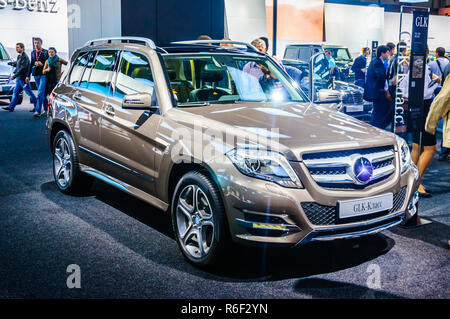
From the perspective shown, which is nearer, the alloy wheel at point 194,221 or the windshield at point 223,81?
the alloy wheel at point 194,221

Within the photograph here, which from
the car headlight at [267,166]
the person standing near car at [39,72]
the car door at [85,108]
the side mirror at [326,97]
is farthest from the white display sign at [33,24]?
the car headlight at [267,166]

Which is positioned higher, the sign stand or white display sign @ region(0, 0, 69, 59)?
white display sign @ region(0, 0, 69, 59)

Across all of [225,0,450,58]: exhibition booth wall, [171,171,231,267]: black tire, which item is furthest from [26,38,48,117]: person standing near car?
[225,0,450,58]: exhibition booth wall

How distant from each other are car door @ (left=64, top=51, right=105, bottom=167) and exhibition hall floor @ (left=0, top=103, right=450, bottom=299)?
675mm

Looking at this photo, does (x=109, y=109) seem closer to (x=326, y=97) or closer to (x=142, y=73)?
(x=142, y=73)

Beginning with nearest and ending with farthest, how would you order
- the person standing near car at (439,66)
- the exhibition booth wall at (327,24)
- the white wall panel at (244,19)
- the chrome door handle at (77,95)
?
the chrome door handle at (77,95)
the person standing near car at (439,66)
the white wall panel at (244,19)
the exhibition booth wall at (327,24)

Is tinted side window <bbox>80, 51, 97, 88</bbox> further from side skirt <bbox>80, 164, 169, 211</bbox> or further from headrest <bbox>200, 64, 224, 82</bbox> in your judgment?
headrest <bbox>200, 64, 224, 82</bbox>

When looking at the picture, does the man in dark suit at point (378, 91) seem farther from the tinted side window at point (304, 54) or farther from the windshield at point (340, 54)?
the windshield at point (340, 54)

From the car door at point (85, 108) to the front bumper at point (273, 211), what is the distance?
231cm

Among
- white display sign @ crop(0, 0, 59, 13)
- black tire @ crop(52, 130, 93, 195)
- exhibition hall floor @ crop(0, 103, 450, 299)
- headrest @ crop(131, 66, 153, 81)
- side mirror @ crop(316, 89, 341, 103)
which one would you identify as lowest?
exhibition hall floor @ crop(0, 103, 450, 299)

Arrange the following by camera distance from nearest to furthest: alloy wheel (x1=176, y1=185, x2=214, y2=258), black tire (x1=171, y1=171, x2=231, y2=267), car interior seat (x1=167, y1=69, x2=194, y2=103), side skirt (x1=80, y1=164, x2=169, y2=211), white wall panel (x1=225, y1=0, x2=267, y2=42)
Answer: black tire (x1=171, y1=171, x2=231, y2=267) < alloy wheel (x1=176, y1=185, x2=214, y2=258) < side skirt (x1=80, y1=164, x2=169, y2=211) < car interior seat (x1=167, y1=69, x2=194, y2=103) < white wall panel (x1=225, y1=0, x2=267, y2=42)

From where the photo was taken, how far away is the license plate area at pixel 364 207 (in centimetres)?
408

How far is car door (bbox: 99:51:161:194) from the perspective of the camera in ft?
16.4
